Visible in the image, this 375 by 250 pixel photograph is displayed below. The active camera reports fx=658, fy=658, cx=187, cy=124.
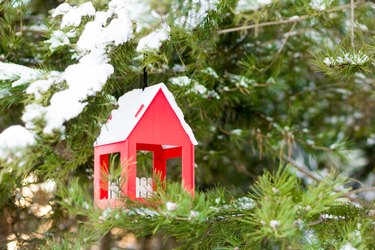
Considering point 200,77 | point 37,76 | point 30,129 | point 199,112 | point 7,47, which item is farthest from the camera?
point 199,112

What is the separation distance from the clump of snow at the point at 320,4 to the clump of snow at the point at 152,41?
0.54m

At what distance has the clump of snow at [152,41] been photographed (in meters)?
1.14

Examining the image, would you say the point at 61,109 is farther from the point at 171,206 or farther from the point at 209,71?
the point at 209,71

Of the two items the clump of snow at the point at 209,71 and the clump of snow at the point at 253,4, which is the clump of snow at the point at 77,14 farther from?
the clump of snow at the point at 209,71

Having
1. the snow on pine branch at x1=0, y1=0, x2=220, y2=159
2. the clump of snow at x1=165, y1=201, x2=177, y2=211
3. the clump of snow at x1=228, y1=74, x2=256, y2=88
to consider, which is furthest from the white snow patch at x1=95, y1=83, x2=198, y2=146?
the clump of snow at x1=228, y1=74, x2=256, y2=88

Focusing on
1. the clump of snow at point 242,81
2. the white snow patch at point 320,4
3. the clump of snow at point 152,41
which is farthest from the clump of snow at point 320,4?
the clump of snow at point 152,41

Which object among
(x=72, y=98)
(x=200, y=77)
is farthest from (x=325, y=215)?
(x=200, y=77)

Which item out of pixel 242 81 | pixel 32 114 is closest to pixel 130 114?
pixel 32 114

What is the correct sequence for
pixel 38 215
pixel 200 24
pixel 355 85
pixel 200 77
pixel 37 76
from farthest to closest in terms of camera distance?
pixel 355 85 < pixel 38 215 < pixel 200 77 < pixel 200 24 < pixel 37 76

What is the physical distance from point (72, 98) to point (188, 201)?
0.24 meters

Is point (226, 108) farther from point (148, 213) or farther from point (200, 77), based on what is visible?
point (148, 213)

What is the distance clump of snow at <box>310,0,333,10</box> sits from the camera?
5.09 feet

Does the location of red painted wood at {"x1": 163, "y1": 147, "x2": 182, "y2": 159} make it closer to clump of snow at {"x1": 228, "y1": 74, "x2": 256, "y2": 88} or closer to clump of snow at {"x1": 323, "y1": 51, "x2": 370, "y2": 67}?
clump of snow at {"x1": 323, "y1": 51, "x2": 370, "y2": 67}

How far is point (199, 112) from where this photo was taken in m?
2.00
